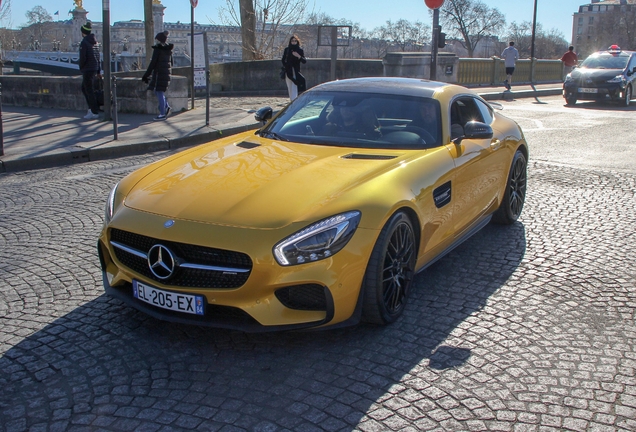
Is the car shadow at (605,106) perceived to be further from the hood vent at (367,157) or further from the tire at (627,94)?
the hood vent at (367,157)

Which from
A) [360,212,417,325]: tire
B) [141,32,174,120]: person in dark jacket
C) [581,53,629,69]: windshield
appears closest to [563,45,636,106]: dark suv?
[581,53,629,69]: windshield

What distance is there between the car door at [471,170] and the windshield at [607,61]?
1760 centimetres

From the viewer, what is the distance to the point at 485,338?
12.4 ft

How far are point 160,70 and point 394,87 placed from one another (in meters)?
9.53

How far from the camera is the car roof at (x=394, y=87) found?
525 centimetres

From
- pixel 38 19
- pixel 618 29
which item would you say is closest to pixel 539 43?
pixel 618 29

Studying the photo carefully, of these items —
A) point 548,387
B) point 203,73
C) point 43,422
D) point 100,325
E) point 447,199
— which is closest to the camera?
point 43,422

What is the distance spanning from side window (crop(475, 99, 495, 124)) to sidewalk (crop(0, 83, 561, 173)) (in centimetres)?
278

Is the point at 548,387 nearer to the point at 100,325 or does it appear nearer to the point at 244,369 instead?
the point at 244,369

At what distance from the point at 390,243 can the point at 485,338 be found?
769mm

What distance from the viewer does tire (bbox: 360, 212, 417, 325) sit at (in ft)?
12.0

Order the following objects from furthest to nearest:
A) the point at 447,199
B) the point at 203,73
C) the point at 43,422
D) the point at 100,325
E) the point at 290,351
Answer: the point at 203,73 → the point at 447,199 → the point at 100,325 → the point at 290,351 → the point at 43,422

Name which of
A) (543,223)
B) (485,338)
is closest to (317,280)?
(485,338)

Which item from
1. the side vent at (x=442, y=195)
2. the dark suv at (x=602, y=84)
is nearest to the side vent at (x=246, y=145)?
the side vent at (x=442, y=195)
